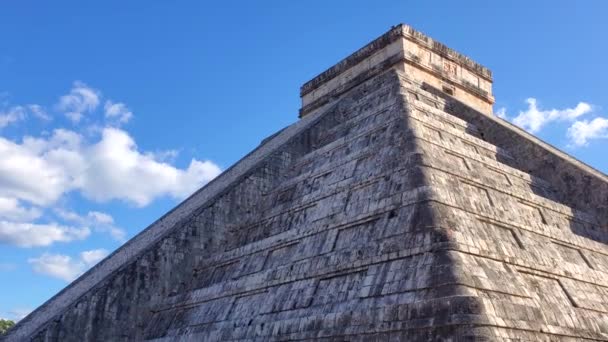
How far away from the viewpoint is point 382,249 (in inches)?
361

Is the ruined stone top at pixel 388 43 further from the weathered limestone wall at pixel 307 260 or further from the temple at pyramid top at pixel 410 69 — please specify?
the weathered limestone wall at pixel 307 260

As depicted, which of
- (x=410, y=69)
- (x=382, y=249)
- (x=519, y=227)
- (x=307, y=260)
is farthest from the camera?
(x=410, y=69)

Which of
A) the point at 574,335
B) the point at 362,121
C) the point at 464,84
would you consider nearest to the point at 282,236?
the point at 362,121

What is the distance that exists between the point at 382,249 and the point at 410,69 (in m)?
10.8

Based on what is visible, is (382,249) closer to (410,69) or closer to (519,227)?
(519,227)

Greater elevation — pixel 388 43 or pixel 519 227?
pixel 388 43

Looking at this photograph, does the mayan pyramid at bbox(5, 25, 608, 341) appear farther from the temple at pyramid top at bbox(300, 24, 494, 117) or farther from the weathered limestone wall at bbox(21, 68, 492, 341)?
the temple at pyramid top at bbox(300, 24, 494, 117)

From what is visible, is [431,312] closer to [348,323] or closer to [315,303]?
[348,323]

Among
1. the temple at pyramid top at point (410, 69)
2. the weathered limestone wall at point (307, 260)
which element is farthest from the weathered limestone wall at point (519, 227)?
the temple at pyramid top at point (410, 69)

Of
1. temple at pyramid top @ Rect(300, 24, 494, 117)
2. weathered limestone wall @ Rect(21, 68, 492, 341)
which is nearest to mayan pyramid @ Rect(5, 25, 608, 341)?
weathered limestone wall @ Rect(21, 68, 492, 341)

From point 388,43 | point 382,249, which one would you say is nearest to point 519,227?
point 382,249

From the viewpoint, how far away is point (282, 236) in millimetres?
11773

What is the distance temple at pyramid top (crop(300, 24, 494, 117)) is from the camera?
18.8m

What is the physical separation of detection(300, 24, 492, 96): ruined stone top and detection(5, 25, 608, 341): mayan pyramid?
92.1 inches
